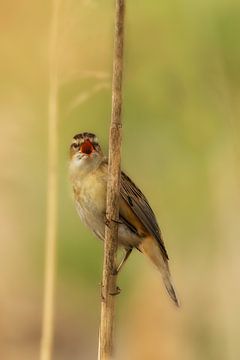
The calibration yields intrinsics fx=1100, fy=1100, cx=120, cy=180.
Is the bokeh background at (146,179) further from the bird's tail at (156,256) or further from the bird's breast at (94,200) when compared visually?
the bird's breast at (94,200)

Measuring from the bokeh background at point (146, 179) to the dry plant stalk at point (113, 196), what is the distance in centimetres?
126

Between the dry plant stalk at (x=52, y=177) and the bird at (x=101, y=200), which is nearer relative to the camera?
the dry plant stalk at (x=52, y=177)

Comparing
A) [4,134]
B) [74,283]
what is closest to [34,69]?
[4,134]

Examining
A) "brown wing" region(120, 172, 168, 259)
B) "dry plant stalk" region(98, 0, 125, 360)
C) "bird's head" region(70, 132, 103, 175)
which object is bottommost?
"dry plant stalk" region(98, 0, 125, 360)

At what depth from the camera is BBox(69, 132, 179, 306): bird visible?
4.40 metres

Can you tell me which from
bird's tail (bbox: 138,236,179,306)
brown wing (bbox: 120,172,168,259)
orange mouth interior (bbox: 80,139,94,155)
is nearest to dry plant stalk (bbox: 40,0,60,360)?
orange mouth interior (bbox: 80,139,94,155)

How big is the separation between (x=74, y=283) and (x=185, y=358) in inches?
69.4

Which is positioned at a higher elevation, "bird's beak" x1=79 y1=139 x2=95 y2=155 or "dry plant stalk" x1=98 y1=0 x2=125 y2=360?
"bird's beak" x1=79 y1=139 x2=95 y2=155

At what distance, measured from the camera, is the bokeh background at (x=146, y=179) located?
5.24 m

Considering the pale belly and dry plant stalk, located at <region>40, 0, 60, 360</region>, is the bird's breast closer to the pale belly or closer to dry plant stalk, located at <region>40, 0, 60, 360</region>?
the pale belly

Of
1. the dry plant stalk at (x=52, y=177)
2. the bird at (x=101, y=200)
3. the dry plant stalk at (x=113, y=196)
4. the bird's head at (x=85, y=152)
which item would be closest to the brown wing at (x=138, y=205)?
the bird at (x=101, y=200)

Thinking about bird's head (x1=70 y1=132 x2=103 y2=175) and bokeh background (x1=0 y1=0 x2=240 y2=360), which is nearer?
bird's head (x1=70 y1=132 x2=103 y2=175)

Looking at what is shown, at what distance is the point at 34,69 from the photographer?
26.2 ft

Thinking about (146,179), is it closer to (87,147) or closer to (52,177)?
(87,147)
